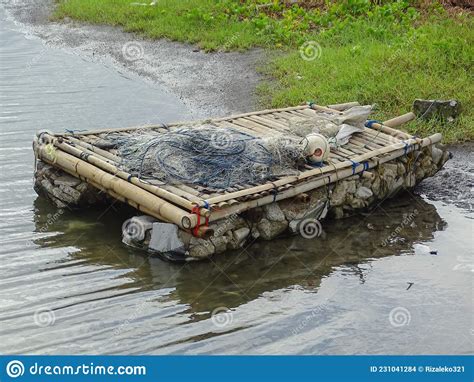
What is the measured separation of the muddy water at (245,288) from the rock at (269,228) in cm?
15

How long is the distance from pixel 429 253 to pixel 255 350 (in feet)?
9.57

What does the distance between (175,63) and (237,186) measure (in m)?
7.71

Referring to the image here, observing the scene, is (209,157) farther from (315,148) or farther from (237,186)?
(315,148)

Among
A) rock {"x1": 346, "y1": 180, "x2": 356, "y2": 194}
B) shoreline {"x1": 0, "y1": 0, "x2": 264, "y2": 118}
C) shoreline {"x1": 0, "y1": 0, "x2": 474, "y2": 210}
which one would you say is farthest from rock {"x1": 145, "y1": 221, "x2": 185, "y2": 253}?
shoreline {"x1": 0, "y1": 0, "x2": 264, "y2": 118}

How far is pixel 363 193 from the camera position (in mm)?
10023

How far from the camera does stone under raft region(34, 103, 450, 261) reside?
8508 millimetres

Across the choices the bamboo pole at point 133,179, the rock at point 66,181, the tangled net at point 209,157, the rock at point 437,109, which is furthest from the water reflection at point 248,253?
the rock at point 437,109

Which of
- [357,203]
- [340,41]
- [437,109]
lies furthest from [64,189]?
[340,41]

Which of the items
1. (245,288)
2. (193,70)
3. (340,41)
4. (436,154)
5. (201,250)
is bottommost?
(245,288)

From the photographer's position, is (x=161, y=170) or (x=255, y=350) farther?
(x=161, y=170)

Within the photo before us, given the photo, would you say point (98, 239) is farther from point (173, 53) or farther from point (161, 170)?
point (173, 53)

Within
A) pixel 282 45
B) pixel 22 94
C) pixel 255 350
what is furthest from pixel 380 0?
pixel 255 350

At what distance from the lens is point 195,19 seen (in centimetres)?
1759

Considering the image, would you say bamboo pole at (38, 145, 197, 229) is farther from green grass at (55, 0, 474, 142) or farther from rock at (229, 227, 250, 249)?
green grass at (55, 0, 474, 142)
